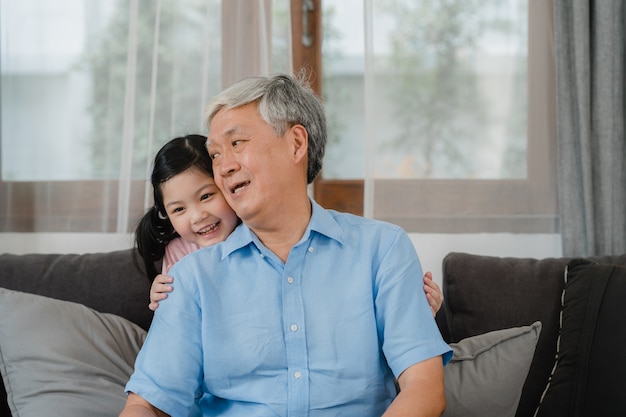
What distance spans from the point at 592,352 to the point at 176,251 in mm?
1169

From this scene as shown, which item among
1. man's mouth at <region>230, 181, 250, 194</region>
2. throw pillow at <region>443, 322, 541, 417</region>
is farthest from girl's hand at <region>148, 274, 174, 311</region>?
throw pillow at <region>443, 322, 541, 417</region>

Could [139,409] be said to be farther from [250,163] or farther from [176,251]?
[176,251]

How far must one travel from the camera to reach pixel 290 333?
5.27ft

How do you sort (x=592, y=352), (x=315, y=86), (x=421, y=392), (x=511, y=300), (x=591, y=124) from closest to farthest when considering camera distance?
(x=421, y=392) < (x=592, y=352) < (x=511, y=300) < (x=591, y=124) < (x=315, y=86)

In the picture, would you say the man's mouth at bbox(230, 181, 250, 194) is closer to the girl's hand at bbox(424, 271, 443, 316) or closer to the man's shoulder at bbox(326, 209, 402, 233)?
the man's shoulder at bbox(326, 209, 402, 233)

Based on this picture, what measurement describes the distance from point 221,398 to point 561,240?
55.7 inches

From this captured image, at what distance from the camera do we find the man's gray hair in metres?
1.67

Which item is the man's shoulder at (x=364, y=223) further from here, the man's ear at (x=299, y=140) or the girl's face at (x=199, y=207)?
the girl's face at (x=199, y=207)

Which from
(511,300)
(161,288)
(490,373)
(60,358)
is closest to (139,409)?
(161,288)

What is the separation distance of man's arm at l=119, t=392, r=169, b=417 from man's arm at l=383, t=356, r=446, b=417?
0.47m

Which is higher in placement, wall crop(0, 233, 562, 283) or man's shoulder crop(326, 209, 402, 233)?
man's shoulder crop(326, 209, 402, 233)

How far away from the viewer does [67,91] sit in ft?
9.03

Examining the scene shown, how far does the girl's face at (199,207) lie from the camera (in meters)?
1.94

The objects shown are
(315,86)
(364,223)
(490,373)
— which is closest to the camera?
(364,223)
